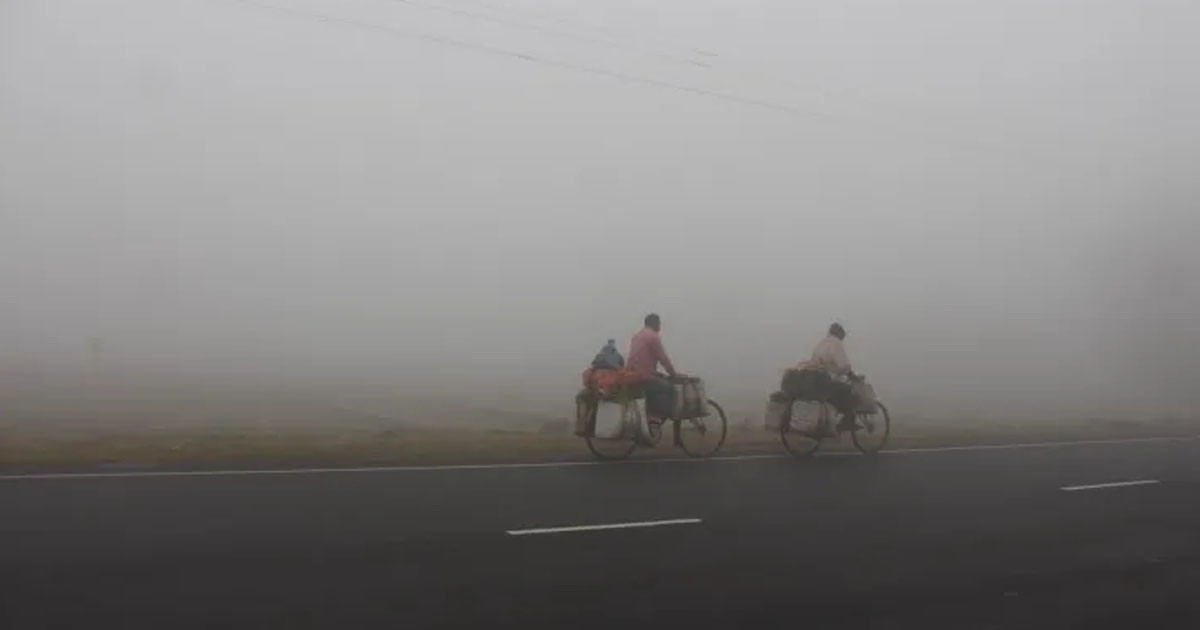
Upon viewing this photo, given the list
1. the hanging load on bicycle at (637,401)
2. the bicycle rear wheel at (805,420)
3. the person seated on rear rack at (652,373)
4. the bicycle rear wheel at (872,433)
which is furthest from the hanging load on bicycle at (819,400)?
the person seated on rear rack at (652,373)

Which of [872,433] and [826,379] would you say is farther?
[872,433]

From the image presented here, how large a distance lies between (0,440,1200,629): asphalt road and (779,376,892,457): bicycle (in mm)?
2715

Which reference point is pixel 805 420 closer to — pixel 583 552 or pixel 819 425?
pixel 819 425

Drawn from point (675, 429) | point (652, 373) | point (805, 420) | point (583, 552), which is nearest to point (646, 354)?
point (652, 373)

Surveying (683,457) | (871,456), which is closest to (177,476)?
(683,457)

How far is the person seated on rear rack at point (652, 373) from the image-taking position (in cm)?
1450

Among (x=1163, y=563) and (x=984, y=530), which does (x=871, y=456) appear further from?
(x=1163, y=563)

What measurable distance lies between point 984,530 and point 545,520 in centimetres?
395

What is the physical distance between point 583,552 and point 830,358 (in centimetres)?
849

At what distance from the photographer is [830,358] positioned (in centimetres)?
1570

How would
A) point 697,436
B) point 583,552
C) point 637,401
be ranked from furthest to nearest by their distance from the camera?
1. point 697,436
2. point 637,401
3. point 583,552

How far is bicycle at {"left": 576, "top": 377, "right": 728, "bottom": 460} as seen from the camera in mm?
14164

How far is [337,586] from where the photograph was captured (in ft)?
21.5

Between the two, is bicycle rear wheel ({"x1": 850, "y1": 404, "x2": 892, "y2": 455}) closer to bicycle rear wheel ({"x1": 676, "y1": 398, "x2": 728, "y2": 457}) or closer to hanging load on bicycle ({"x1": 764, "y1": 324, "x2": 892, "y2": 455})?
hanging load on bicycle ({"x1": 764, "y1": 324, "x2": 892, "y2": 455})
